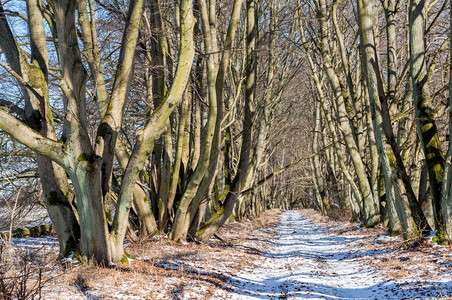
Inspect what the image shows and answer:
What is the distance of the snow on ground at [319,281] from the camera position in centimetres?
592

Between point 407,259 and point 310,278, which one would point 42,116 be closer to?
point 310,278

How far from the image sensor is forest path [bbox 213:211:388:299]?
6148 mm

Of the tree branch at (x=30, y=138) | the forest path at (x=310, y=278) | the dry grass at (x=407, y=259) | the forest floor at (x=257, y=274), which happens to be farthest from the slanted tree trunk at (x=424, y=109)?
the tree branch at (x=30, y=138)

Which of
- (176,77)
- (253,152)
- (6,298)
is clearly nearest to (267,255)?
(253,152)

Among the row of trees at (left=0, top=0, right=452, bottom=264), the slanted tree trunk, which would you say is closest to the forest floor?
the row of trees at (left=0, top=0, right=452, bottom=264)

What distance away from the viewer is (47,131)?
6.70 m

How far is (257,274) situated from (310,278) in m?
1.07

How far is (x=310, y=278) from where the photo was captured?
729 centimetres

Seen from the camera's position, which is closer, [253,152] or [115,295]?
[115,295]

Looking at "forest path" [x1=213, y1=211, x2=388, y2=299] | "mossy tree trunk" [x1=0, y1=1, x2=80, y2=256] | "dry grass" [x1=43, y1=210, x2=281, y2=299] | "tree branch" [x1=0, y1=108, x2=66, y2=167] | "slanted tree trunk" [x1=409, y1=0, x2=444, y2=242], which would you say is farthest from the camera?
"slanted tree trunk" [x1=409, y1=0, x2=444, y2=242]

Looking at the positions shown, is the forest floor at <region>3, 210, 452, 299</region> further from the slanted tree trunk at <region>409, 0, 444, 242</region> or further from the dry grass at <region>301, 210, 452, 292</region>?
the slanted tree trunk at <region>409, 0, 444, 242</region>

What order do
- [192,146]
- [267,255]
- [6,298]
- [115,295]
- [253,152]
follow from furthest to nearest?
1. [253,152]
2. [192,146]
3. [267,255]
4. [115,295]
5. [6,298]

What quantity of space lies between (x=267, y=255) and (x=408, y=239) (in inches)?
136

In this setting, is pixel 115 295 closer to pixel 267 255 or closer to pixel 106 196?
pixel 106 196
